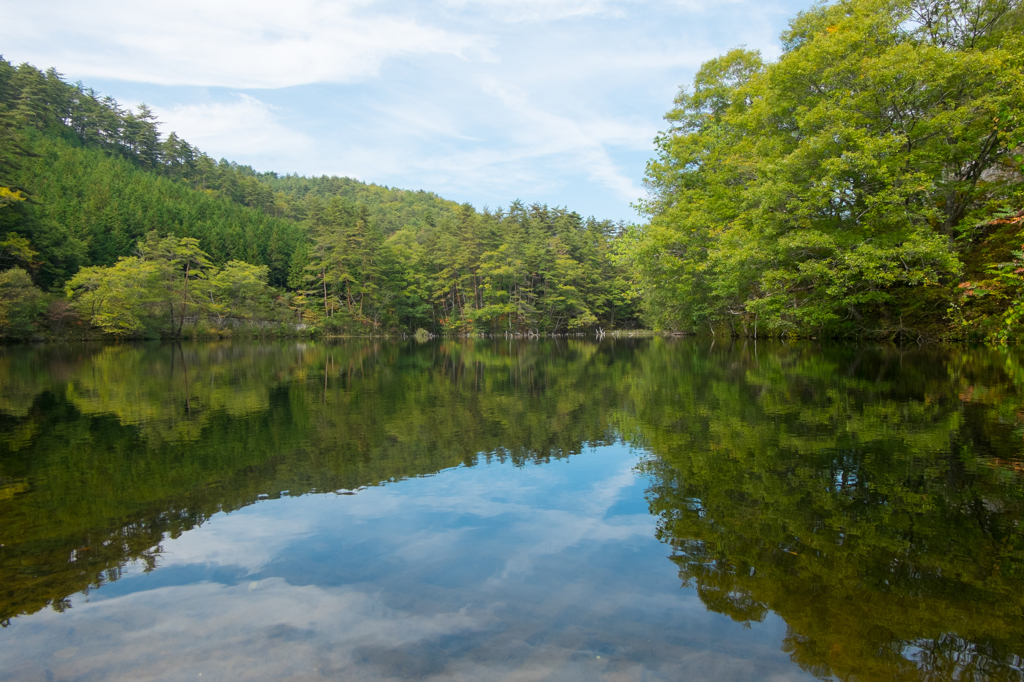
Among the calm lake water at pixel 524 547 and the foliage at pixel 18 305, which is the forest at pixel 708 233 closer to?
the foliage at pixel 18 305

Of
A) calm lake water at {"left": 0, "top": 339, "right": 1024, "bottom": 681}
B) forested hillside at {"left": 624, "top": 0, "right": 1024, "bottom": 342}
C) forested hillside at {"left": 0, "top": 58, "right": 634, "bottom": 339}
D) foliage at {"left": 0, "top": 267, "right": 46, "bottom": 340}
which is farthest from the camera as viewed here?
forested hillside at {"left": 0, "top": 58, "right": 634, "bottom": 339}

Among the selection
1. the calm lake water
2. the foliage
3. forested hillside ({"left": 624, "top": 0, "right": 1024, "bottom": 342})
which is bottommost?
the calm lake water

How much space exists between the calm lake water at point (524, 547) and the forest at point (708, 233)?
8.04m

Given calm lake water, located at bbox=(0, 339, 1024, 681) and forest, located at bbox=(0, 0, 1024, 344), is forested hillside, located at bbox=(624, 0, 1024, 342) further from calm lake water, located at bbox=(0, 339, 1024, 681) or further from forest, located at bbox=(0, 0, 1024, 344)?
calm lake water, located at bbox=(0, 339, 1024, 681)

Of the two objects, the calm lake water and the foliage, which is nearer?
the calm lake water

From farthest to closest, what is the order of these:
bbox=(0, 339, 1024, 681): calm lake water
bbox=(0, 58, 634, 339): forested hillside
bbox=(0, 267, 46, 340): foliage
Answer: bbox=(0, 58, 634, 339): forested hillside, bbox=(0, 267, 46, 340): foliage, bbox=(0, 339, 1024, 681): calm lake water

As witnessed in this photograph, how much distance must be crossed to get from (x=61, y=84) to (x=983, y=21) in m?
96.9

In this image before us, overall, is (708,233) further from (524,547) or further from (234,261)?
(234,261)

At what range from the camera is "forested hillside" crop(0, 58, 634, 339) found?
3375cm

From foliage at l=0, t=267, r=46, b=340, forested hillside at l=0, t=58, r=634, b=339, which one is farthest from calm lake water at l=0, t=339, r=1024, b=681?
forested hillside at l=0, t=58, r=634, b=339

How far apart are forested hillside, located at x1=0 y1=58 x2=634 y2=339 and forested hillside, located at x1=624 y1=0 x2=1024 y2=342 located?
29307 millimetres

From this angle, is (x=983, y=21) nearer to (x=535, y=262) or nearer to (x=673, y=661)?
(x=673, y=661)

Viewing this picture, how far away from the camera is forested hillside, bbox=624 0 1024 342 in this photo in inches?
599

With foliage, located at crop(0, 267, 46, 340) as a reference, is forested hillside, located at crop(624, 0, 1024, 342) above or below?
above
